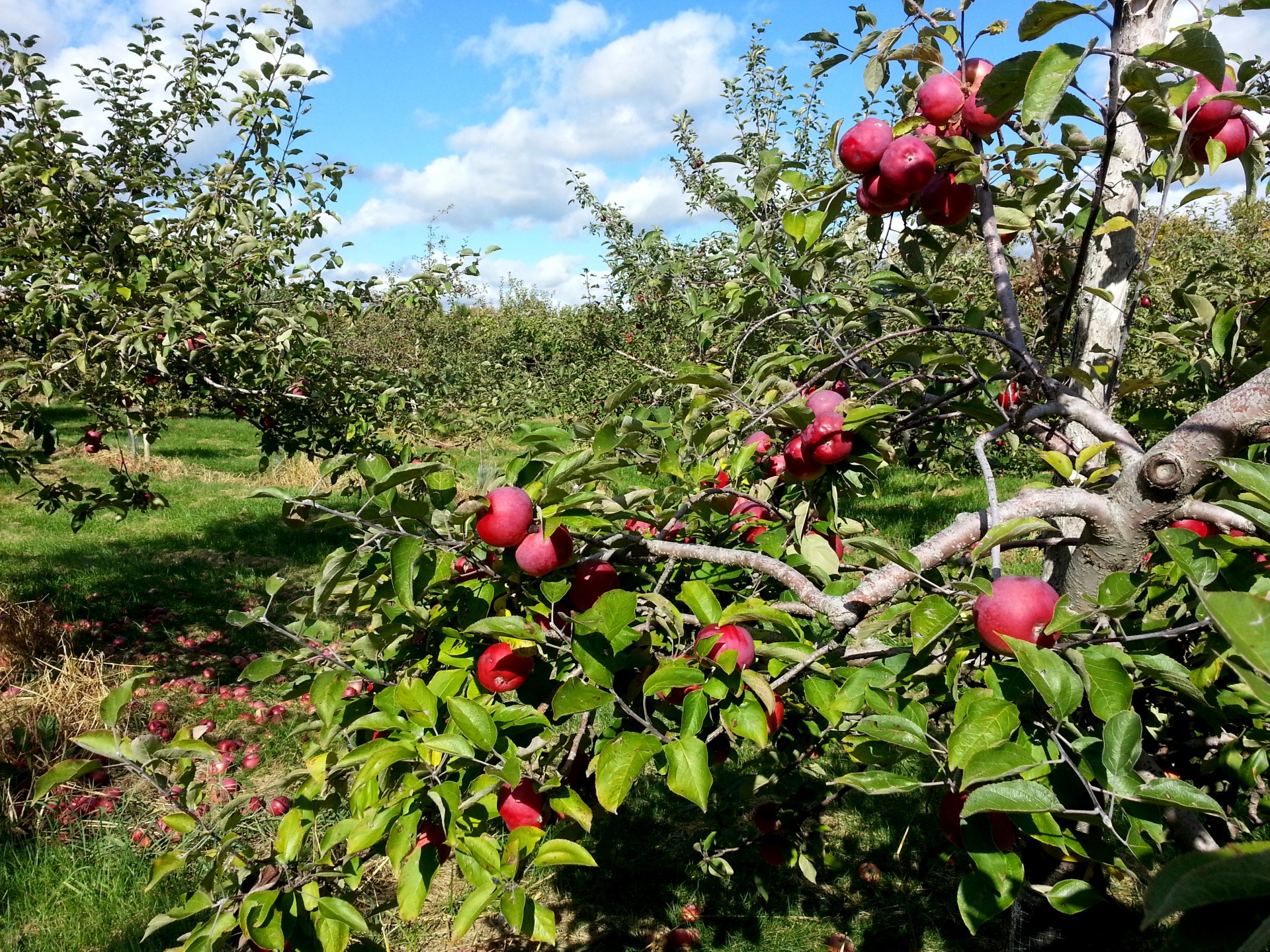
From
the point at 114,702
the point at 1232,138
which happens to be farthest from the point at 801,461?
the point at 114,702

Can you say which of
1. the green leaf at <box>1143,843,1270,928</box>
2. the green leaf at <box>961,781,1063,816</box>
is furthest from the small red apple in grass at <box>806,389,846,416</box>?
the green leaf at <box>1143,843,1270,928</box>

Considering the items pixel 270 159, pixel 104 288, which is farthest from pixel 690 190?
pixel 104 288

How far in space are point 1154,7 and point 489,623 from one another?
1.72 m

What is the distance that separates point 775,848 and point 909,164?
1654mm

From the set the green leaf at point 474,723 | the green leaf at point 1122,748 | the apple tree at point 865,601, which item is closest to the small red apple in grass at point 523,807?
the apple tree at point 865,601

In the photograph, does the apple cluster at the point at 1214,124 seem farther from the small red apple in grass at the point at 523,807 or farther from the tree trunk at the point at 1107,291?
the small red apple in grass at the point at 523,807

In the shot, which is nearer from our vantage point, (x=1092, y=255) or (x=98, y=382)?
(x=1092, y=255)

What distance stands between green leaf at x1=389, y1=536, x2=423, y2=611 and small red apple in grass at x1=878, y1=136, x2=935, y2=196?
104cm

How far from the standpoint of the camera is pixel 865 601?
1084mm

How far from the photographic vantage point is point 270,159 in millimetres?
3883

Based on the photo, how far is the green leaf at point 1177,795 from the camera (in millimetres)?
741

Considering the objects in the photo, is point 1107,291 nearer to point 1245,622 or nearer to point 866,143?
point 866,143

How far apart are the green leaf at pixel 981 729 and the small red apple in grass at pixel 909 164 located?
924mm

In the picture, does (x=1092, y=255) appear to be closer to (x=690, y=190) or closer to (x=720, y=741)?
(x=720, y=741)
